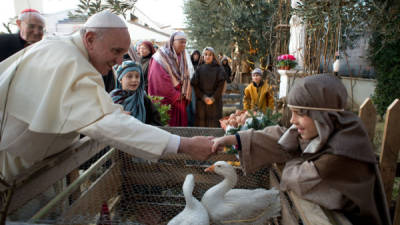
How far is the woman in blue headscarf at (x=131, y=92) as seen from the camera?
3.39 m

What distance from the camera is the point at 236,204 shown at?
1.86 m

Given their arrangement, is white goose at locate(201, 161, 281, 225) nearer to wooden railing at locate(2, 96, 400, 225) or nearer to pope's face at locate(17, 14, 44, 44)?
wooden railing at locate(2, 96, 400, 225)

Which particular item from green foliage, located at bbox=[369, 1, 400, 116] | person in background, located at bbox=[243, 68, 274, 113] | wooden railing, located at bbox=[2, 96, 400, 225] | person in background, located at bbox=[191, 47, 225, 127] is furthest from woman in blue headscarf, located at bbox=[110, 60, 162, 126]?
green foliage, located at bbox=[369, 1, 400, 116]

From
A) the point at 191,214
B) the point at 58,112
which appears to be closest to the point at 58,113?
the point at 58,112

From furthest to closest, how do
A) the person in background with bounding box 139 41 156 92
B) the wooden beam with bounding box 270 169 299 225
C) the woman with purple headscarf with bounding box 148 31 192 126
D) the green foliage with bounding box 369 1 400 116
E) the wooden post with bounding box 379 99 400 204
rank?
the green foliage with bounding box 369 1 400 116, the person in background with bounding box 139 41 156 92, the woman with purple headscarf with bounding box 148 31 192 126, the wooden post with bounding box 379 99 400 204, the wooden beam with bounding box 270 169 299 225

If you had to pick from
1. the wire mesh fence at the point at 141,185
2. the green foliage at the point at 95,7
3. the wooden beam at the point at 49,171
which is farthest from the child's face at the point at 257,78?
the wooden beam at the point at 49,171

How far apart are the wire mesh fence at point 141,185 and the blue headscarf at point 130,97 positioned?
2.67ft

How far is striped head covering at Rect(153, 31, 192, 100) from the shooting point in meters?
4.96

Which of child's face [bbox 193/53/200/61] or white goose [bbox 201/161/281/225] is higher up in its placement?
child's face [bbox 193/53/200/61]

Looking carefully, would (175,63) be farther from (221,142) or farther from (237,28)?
(237,28)

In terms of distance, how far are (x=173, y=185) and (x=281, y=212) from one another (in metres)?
0.99

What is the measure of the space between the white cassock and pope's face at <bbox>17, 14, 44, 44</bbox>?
209cm

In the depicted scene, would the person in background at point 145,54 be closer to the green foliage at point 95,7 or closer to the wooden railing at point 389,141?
A: the green foliage at point 95,7

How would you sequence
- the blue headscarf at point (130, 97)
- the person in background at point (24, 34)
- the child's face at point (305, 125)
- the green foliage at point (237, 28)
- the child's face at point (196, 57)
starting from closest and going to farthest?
the child's face at point (305, 125) < the person in background at point (24, 34) < the blue headscarf at point (130, 97) < the child's face at point (196, 57) < the green foliage at point (237, 28)
